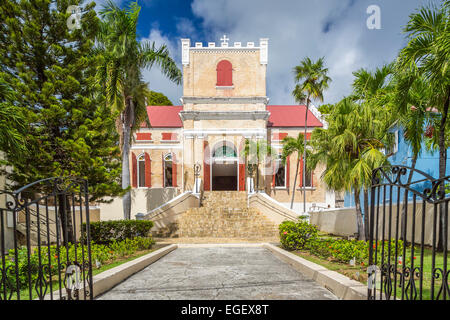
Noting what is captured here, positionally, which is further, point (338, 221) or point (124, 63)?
point (338, 221)

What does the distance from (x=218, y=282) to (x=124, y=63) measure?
10.4 m

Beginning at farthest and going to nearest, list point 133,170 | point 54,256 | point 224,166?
point 224,166 → point 133,170 → point 54,256

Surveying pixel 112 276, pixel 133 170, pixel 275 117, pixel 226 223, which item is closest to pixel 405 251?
pixel 112 276

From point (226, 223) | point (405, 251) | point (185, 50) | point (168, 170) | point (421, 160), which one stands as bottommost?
point (226, 223)

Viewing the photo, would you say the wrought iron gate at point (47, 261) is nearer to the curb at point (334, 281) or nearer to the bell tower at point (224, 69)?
the curb at point (334, 281)

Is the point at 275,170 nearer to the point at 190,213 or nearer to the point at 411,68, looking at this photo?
the point at 190,213

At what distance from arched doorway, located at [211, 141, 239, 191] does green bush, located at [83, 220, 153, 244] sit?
13105 mm

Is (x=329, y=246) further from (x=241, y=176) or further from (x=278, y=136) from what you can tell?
(x=278, y=136)

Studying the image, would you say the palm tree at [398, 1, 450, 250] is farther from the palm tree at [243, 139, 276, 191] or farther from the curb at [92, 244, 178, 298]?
the palm tree at [243, 139, 276, 191]

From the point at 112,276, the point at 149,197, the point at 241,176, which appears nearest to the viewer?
the point at 112,276

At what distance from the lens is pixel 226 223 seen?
15.4 meters

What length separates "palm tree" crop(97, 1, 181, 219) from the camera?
11.8 m
